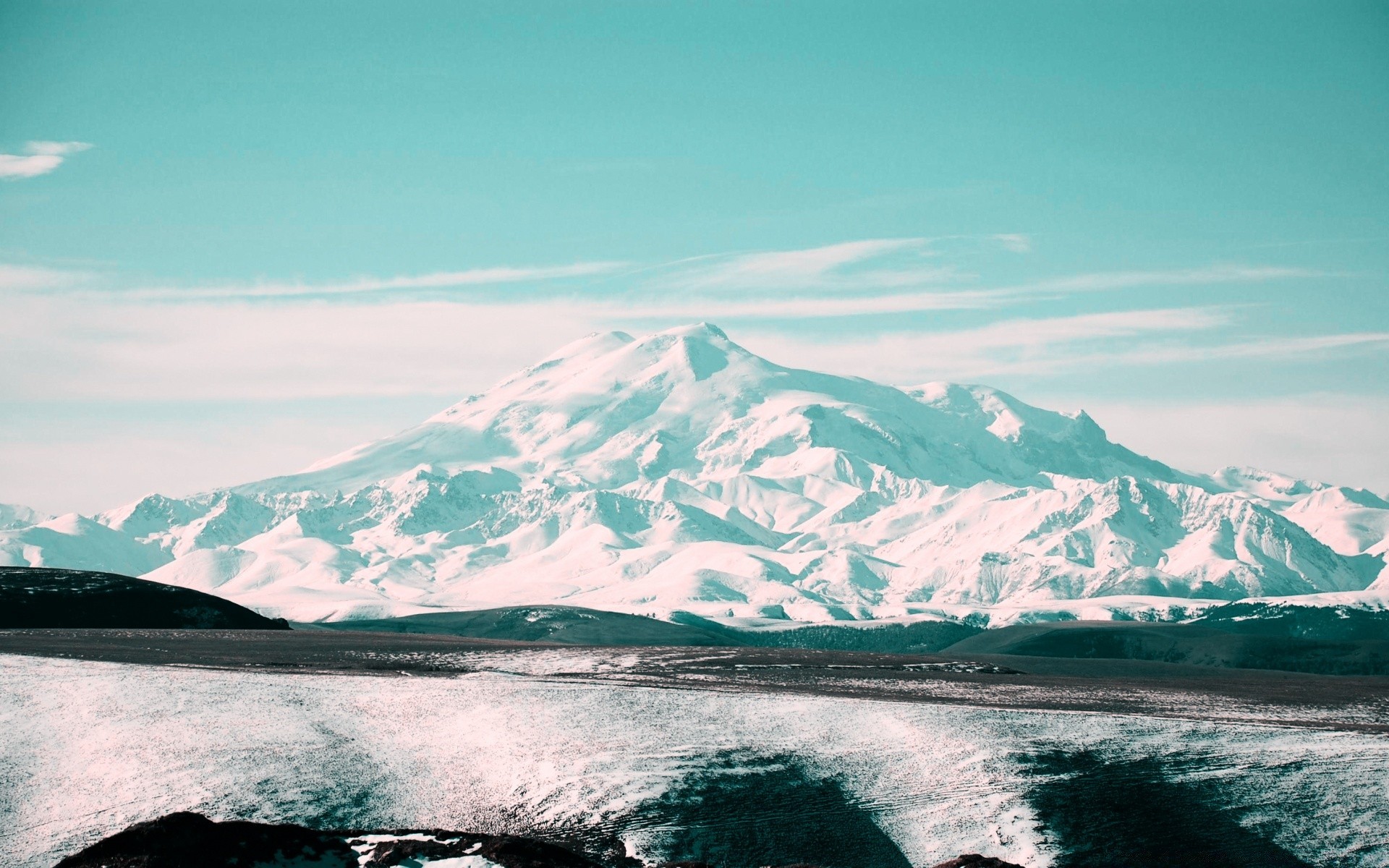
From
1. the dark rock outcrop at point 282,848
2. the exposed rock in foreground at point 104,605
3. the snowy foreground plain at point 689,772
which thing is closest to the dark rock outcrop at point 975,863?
the snowy foreground plain at point 689,772

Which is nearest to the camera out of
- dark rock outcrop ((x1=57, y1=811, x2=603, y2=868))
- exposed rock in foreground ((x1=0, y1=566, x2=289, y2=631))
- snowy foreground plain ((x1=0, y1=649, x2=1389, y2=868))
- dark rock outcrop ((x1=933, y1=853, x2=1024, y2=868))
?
dark rock outcrop ((x1=57, y1=811, x2=603, y2=868))

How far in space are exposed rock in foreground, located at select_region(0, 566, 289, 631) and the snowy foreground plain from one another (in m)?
68.3

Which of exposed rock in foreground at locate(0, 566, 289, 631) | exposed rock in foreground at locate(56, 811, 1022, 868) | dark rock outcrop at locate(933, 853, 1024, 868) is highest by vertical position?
exposed rock in foreground at locate(0, 566, 289, 631)

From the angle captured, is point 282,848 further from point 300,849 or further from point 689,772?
point 689,772

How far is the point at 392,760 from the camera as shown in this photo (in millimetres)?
49344

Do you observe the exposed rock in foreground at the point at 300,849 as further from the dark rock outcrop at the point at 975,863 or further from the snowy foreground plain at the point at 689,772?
the snowy foreground plain at the point at 689,772

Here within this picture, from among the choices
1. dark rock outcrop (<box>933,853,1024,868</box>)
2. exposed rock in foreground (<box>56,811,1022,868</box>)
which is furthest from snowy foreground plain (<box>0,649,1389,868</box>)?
exposed rock in foreground (<box>56,811,1022,868</box>)

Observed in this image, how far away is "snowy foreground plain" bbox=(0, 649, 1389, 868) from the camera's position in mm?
43312

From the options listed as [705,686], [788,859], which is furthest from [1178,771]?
[705,686]

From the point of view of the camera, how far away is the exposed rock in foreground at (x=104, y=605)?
4983 inches

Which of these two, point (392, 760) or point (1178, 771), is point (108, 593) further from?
point (1178, 771)

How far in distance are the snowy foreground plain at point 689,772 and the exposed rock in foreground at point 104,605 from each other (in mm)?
68311

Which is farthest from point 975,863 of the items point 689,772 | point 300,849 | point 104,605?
point 104,605

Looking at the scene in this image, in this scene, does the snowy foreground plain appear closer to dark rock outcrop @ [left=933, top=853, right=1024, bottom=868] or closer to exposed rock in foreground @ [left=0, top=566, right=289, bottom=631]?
dark rock outcrop @ [left=933, top=853, right=1024, bottom=868]
